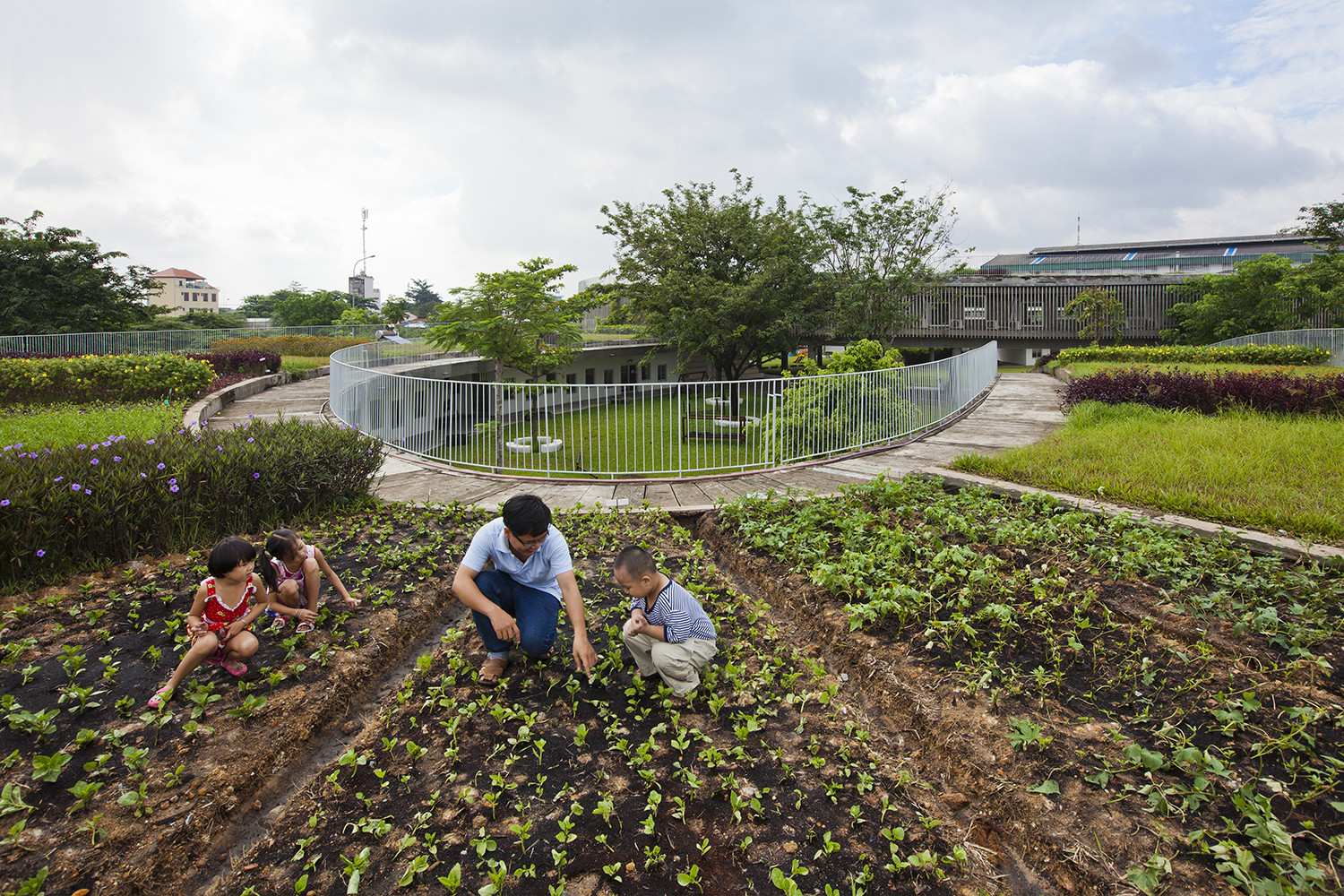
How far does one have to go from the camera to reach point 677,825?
2.64 meters

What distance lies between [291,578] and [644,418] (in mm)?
5330

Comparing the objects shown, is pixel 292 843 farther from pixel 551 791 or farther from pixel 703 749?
pixel 703 749

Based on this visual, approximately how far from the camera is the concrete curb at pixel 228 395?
11852mm

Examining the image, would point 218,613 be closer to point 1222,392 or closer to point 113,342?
point 1222,392

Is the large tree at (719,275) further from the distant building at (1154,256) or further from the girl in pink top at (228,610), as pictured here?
the distant building at (1154,256)

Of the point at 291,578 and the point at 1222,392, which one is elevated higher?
the point at 1222,392

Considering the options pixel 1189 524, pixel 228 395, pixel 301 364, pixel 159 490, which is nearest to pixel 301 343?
pixel 301 364

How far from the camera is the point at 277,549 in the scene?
3893 mm

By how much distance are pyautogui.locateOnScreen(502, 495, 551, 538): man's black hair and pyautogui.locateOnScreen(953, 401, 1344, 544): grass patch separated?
16.6 ft

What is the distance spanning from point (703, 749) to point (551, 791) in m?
0.69

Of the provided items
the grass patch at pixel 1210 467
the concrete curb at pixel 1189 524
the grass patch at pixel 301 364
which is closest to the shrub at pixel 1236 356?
the grass patch at pixel 1210 467

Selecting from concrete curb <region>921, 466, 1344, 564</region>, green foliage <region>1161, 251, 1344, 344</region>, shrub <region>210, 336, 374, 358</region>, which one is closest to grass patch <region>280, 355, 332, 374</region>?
shrub <region>210, 336, 374, 358</region>

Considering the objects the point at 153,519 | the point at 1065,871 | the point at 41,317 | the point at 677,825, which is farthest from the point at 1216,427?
the point at 41,317

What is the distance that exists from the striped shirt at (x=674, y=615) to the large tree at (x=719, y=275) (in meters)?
18.1
